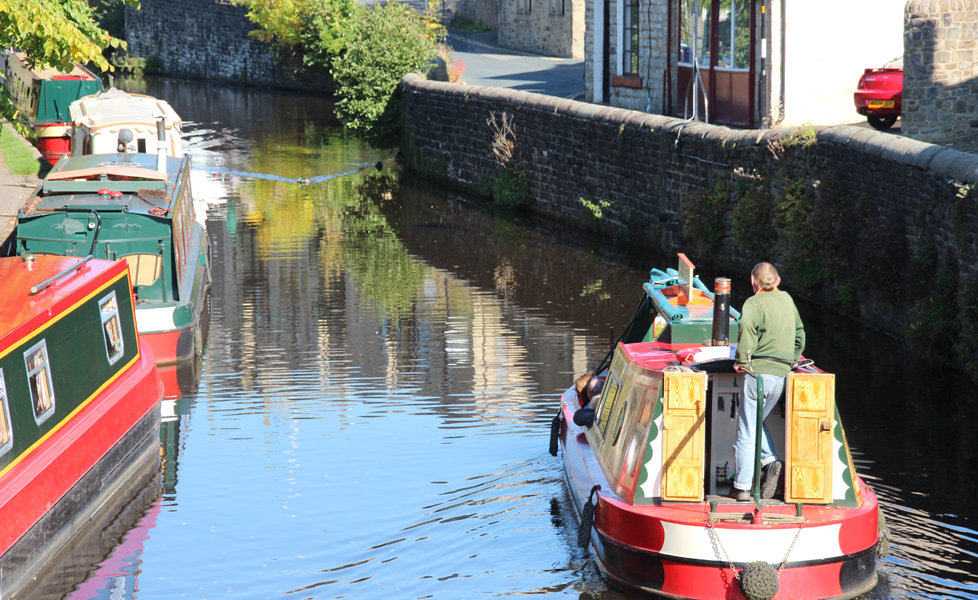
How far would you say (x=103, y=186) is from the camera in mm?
13852

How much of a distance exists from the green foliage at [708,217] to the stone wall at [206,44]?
101 ft

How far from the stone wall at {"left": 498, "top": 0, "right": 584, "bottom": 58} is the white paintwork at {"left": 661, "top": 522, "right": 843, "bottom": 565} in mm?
30708

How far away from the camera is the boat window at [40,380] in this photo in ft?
27.4

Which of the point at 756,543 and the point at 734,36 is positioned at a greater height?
the point at 734,36

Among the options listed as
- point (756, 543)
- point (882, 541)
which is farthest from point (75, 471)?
point (882, 541)

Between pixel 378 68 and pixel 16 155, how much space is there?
30.4 feet

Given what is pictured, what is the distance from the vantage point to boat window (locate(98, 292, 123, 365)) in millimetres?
10039

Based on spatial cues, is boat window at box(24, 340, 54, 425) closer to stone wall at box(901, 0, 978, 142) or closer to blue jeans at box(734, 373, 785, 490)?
blue jeans at box(734, 373, 785, 490)

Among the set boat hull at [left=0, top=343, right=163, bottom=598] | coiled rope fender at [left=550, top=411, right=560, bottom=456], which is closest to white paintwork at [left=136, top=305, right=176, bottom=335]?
boat hull at [left=0, top=343, right=163, bottom=598]

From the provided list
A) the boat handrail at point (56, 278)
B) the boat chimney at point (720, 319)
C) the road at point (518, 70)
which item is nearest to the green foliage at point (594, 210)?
the road at point (518, 70)

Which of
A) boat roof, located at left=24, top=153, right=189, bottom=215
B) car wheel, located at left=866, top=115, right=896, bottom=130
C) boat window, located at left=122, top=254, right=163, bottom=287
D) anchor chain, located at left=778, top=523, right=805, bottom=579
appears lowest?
anchor chain, located at left=778, top=523, right=805, bottom=579

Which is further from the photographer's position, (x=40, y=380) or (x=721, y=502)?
(x=40, y=380)

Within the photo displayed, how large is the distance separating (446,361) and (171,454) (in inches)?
148

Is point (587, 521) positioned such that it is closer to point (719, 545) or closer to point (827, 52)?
point (719, 545)
